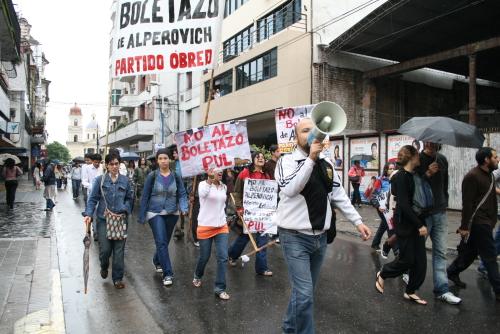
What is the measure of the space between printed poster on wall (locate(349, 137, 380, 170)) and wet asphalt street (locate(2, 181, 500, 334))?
30.7 feet

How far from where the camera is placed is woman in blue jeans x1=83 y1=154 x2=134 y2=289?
19.2ft

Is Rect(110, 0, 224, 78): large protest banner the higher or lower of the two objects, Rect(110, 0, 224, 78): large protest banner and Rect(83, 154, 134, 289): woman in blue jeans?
the higher

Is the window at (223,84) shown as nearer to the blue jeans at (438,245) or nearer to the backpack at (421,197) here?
the blue jeans at (438,245)

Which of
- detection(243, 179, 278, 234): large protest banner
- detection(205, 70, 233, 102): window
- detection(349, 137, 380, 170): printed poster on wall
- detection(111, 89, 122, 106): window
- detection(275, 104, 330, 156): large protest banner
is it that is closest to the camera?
detection(243, 179, 278, 234): large protest banner

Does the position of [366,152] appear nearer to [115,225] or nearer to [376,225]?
[376,225]

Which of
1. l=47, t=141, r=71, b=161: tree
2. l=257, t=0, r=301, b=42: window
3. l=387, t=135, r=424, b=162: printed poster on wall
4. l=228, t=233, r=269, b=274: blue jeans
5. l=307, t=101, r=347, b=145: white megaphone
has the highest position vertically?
l=257, t=0, r=301, b=42: window

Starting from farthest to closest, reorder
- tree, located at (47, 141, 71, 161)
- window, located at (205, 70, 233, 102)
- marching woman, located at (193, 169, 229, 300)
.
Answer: tree, located at (47, 141, 71, 161) < window, located at (205, 70, 233, 102) < marching woman, located at (193, 169, 229, 300)

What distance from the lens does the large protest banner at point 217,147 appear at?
6773 millimetres

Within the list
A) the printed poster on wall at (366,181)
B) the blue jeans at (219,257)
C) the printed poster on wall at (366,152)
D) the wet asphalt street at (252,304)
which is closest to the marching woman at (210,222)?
the blue jeans at (219,257)

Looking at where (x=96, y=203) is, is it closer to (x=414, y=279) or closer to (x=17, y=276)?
(x=17, y=276)

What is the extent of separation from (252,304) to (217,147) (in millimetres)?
2549

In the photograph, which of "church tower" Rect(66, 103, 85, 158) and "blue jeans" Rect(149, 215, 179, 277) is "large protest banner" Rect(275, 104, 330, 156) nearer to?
"blue jeans" Rect(149, 215, 179, 277)

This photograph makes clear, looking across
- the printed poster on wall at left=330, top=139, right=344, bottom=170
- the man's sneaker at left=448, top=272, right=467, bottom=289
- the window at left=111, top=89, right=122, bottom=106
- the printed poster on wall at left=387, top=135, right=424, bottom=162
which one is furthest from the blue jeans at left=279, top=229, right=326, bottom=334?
the window at left=111, top=89, right=122, bottom=106

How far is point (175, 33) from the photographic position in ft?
26.6
